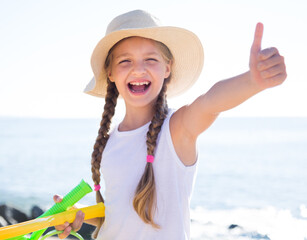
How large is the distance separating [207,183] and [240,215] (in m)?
3.39

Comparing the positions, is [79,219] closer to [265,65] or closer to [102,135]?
[102,135]

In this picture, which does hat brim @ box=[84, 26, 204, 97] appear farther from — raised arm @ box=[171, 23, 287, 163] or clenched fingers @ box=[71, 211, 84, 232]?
clenched fingers @ box=[71, 211, 84, 232]

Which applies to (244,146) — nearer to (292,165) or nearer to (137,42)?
(292,165)

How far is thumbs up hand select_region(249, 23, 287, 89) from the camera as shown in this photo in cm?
140

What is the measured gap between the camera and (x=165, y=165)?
2057 millimetres

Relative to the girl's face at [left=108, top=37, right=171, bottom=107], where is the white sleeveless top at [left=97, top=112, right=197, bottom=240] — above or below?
below

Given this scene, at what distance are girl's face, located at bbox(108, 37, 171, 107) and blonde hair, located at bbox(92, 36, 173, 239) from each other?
67 millimetres

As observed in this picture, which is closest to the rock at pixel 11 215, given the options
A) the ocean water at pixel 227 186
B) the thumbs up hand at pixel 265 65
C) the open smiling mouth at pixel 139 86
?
the ocean water at pixel 227 186

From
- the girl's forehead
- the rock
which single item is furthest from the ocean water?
the girl's forehead

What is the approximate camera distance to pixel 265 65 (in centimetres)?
141

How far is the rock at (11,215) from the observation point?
607cm

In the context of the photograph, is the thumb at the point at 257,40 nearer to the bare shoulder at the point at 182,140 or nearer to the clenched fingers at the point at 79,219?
the bare shoulder at the point at 182,140

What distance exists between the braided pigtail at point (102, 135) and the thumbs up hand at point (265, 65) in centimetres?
121

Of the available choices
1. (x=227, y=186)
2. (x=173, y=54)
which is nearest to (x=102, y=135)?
(x=173, y=54)
